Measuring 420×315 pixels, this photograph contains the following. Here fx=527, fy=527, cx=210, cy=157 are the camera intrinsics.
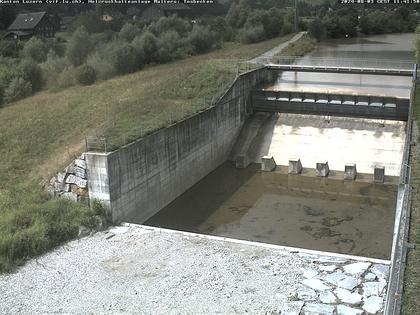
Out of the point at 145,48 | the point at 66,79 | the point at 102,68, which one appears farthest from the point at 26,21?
the point at 66,79

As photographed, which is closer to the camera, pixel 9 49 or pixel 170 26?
pixel 9 49

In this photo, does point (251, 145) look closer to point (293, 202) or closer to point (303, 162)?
point (303, 162)

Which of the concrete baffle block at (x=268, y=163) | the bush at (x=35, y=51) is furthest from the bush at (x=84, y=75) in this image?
the concrete baffle block at (x=268, y=163)

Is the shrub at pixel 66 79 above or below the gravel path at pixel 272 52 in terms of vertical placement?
below

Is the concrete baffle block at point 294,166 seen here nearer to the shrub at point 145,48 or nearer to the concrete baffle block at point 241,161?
the concrete baffle block at point 241,161

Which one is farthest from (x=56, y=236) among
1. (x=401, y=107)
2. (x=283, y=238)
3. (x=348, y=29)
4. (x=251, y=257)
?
(x=348, y=29)

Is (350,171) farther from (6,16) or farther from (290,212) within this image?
(6,16)
